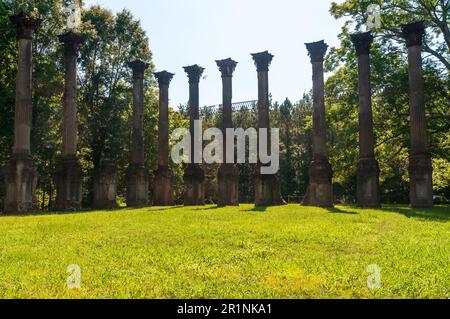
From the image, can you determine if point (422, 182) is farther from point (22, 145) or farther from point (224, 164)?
point (22, 145)

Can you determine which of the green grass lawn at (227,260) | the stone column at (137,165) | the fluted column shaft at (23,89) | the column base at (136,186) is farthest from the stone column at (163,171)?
the green grass lawn at (227,260)

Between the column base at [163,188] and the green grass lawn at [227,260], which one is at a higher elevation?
the column base at [163,188]

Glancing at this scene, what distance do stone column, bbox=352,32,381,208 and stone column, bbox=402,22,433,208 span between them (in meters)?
1.85

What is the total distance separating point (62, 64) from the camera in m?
33.9

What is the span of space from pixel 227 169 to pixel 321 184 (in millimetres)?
6932

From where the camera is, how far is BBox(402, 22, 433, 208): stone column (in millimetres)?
22328

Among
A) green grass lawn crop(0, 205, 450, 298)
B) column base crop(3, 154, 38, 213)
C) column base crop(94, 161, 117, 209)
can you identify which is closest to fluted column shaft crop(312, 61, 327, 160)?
column base crop(94, 161, 117, 209)

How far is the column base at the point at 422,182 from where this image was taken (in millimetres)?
22250

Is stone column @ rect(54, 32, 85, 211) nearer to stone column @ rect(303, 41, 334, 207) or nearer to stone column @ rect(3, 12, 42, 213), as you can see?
stone column @ rect(3, 12, 42, 213)

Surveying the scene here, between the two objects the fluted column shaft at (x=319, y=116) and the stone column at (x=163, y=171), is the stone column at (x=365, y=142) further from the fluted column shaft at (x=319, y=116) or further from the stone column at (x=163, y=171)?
the stone column at (x=163, y=171)

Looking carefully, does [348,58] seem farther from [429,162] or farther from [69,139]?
[69,139]

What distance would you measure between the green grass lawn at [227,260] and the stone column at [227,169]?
1544 centimetres

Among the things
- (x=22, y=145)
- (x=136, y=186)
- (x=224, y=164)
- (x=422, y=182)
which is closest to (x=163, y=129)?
(x=136, y=186)
